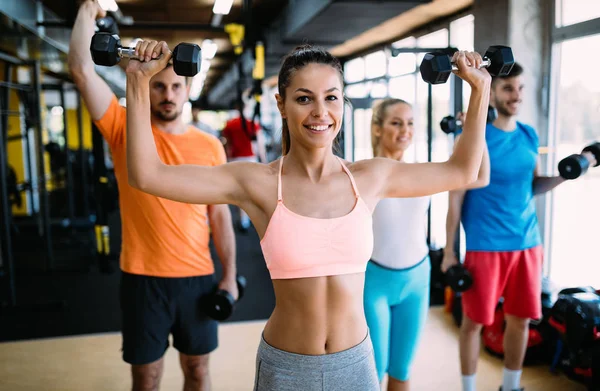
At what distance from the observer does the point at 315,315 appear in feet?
3.96

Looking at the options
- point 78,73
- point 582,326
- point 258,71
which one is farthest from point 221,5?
point 582,326

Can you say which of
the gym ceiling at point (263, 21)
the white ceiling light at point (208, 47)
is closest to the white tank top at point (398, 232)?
the gym ceiling at point (263, 21)

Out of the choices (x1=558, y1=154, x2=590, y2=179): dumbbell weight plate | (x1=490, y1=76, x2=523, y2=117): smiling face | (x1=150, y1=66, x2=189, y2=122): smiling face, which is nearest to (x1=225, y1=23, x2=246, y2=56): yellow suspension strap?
(x1=150, y1=66, x2=189, y2=122): smiling face

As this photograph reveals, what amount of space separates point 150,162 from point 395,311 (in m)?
1.20

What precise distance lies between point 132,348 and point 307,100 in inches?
44.0

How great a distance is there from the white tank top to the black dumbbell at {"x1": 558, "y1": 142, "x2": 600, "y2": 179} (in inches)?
22.5

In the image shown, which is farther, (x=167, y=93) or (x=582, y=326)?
(x=582, y=326)

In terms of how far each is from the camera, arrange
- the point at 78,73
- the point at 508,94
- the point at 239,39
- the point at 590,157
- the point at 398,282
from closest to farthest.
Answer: the point at 78,73, the point at 398,282, the point at 590,157, the point at 508,94, the point at 239,39

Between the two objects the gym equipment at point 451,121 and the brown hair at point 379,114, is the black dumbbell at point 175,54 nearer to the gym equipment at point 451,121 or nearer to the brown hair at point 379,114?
the brown hair at point 379,114

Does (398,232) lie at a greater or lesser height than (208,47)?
lesser

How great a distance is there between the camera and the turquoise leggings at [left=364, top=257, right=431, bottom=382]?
74.3 inches

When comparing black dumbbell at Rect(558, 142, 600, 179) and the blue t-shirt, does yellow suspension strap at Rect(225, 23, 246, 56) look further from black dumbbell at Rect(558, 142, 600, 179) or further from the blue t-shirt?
black dumbbell at Rect(558, 142, 600, 179)

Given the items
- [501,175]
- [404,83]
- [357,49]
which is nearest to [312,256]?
[501,175]

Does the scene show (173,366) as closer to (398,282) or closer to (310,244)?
(398,282)
